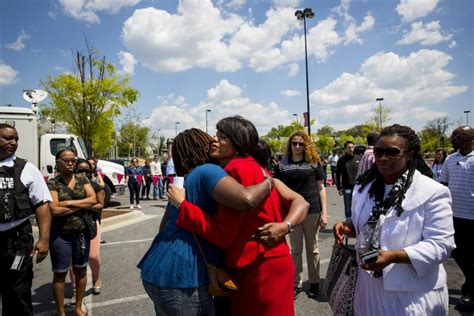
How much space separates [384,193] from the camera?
199cm

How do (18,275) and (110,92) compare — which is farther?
(110,92)

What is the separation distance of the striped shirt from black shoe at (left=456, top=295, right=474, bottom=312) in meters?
0.93

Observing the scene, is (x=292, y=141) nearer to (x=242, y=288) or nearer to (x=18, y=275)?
(x=242, y=288)

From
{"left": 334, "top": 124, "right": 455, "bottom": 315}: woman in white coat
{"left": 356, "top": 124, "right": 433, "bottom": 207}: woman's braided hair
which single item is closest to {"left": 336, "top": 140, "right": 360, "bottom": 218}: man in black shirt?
{"left": 356, "top": 124, "right": 433, "bottom": 207}: woman's braided hair

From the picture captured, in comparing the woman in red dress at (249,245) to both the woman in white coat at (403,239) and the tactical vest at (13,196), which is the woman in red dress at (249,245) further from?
the tactical vest at (13,196)

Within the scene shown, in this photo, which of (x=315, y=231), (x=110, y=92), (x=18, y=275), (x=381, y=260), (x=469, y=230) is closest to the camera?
(x=381, y=260)

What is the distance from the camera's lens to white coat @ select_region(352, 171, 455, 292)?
5.72ft

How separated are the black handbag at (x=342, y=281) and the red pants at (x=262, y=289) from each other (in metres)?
0.33

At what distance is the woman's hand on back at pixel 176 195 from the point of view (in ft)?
5.90

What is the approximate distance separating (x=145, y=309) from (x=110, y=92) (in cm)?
2008

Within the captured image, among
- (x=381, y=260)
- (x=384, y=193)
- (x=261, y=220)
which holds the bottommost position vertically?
(x=381, y=260)

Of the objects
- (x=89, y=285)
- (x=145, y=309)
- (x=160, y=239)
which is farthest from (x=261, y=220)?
(x=89, y=285)

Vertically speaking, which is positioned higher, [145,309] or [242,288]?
[242,288]

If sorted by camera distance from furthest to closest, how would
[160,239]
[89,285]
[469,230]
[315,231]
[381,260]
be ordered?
[89,285] → [315,231] → [469,230] → [160,239] → [381,260]
